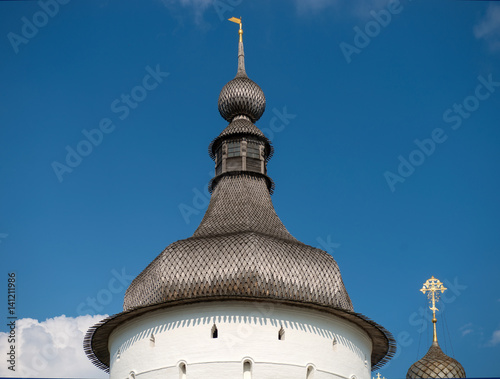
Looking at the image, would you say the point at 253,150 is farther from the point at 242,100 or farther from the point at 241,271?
the point at 241,271

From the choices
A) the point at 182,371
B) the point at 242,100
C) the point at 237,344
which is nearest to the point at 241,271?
the point at 237,344

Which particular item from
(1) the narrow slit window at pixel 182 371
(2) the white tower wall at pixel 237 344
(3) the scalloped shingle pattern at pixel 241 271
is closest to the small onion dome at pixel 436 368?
(3) the scalloped shingle pattern at pixel 241 271

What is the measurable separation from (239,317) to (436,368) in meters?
7.06

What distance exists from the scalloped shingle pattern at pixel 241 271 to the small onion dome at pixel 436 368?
13.4 feet

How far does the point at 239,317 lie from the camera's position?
22.3 meters

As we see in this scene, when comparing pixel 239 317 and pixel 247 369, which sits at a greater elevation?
pixel 239 317

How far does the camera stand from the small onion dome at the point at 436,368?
2673 centimetres

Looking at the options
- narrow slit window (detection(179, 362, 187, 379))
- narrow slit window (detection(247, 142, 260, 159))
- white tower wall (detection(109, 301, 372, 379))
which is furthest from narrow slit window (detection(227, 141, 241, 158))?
narrow slit window (detection(179, 362, 187, 379))

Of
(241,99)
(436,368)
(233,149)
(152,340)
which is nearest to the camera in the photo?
(152,340)

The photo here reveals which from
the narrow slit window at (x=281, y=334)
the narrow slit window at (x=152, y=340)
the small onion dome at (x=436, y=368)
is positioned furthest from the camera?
the small onion dome at (x=436, y=368)

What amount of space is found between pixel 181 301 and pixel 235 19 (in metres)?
11.2

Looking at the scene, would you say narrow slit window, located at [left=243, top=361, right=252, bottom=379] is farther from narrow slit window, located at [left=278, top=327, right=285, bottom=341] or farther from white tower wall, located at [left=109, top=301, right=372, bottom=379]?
narrow slit window, located at [left=278, top=327, right=285, bottom=341]

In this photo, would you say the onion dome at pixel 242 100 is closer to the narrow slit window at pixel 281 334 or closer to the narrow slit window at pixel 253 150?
Result: the narrow slit window at pixel 253 150

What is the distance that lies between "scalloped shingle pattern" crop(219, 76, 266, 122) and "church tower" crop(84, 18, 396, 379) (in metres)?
4.81
